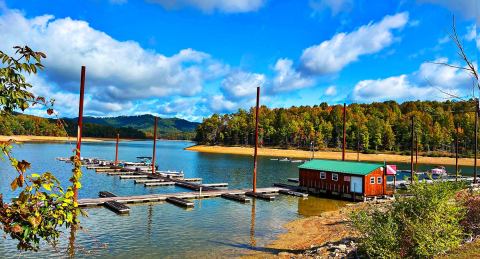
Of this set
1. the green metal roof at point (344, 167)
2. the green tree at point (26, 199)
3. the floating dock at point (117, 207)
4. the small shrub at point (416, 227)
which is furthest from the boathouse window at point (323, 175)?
the green tree at point (26, 199)

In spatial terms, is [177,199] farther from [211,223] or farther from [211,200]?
[211,223]

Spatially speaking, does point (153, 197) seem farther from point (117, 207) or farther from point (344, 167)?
point (344, 167)

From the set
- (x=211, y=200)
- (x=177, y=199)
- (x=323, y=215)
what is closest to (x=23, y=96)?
(x=323, y=215)

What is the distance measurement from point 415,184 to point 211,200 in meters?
27.8

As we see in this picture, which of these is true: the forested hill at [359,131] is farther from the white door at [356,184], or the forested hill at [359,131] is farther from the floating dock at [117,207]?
the floating dock at [117,207]

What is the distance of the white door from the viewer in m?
42.5

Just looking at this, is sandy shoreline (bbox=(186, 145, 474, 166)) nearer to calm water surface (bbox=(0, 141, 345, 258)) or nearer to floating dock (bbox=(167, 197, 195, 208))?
calm water surface (bbox=(0, 141, 345, 258))

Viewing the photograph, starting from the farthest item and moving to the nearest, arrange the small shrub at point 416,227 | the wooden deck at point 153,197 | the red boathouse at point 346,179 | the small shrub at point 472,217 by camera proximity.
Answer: the red boathouse at point 346,179
the wooden deck at point 153,197
the small shrub at point 472,217
the small shrub at point 416,227

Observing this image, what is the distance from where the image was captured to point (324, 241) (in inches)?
940

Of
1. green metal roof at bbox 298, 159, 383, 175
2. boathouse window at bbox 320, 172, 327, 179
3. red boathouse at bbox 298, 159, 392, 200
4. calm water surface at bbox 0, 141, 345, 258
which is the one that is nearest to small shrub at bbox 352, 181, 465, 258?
calm water surface at bbox 0, 141, 345, 258

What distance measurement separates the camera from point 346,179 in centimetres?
4400

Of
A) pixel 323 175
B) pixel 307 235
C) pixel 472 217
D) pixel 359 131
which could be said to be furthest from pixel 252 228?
pixel 359 131

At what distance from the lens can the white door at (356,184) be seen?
42531 mm

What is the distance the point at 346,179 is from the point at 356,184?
1.45 meters
